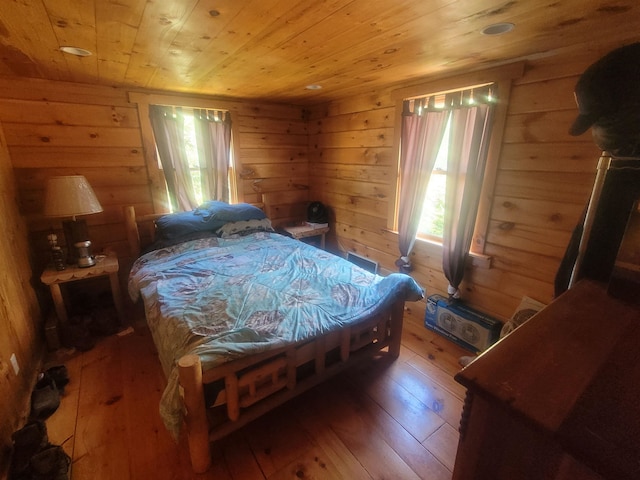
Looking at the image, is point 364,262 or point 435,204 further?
point 364,262

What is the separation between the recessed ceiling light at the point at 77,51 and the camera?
1601mm

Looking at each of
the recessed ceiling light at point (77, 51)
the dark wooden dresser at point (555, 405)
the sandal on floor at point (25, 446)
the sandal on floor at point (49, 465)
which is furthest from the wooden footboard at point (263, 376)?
the recessed ceiling light at point (77, 51)

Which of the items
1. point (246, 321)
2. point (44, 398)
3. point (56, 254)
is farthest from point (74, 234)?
point (246, 321)

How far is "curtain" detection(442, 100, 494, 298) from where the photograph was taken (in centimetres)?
202

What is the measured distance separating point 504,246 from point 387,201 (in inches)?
44.1

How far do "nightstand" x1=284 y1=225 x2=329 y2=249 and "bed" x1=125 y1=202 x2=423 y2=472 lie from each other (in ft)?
2.33

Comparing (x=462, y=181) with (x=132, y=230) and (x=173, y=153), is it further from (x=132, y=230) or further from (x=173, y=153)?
(x=132, y=230)

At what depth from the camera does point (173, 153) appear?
279 centimetres

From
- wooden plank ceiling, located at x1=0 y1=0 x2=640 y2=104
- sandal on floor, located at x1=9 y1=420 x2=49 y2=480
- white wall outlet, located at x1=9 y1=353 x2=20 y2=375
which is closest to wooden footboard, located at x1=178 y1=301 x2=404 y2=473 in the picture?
sandal on floor, located at x1=9 y1=420 x2=49 y2=480

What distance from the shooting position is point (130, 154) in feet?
8.71

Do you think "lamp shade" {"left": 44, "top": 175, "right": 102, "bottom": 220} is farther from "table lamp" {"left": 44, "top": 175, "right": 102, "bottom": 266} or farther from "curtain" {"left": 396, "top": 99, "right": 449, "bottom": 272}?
"curtain" {"left": 396, "top": 99, "right": 449, "bottom": 272}

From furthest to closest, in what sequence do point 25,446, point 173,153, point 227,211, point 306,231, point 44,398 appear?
point 306,231
point 227,211
point 173,153
point 44,398
point 25,446

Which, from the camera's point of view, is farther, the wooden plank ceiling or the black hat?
the wooden plank ceiling

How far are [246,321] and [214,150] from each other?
83.8 inches
